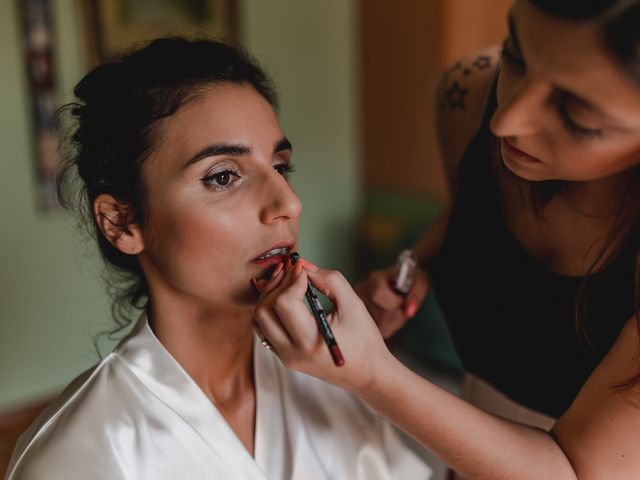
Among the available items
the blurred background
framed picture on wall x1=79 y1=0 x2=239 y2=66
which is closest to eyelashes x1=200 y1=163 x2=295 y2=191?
the blurred background

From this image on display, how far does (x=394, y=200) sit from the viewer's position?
3.65m

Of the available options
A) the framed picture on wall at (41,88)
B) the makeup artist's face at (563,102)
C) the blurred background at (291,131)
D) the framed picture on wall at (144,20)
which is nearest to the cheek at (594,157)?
the makeup artist's face at (563,102)

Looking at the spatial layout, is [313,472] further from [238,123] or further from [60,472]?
[238,123]

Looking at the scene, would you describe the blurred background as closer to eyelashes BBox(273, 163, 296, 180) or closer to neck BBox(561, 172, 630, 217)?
eyelashes BBox(273, 163, 296, 180)

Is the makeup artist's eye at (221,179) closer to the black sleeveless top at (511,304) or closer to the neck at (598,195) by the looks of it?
the black sleeveless top at (511,304)

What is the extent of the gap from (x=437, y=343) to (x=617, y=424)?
7.13 ft

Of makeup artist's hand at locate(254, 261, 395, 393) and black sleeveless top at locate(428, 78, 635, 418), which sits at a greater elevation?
makeup artist's hand at locate(254, 261, 395, 393)

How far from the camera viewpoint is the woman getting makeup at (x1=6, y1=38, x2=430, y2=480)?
102 centimetres

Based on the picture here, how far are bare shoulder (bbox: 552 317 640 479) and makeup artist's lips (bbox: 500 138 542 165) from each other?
26 cm

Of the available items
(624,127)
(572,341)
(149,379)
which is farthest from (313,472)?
(624,127)

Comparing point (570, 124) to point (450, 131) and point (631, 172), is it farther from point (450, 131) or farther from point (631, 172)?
point (450, 131)

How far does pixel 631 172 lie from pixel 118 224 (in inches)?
32.4

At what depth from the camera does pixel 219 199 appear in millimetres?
1065

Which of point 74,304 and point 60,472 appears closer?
point 60,472
